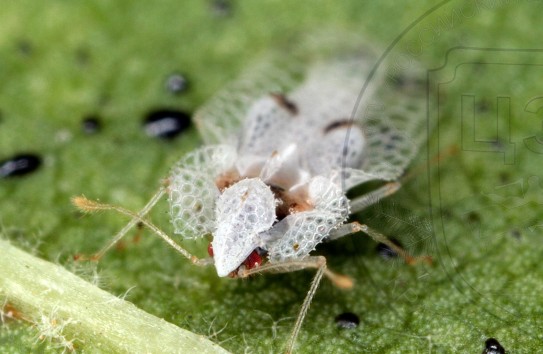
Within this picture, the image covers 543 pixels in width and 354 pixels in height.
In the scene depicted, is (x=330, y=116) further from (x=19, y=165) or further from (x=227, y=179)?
(x=19, y=165)

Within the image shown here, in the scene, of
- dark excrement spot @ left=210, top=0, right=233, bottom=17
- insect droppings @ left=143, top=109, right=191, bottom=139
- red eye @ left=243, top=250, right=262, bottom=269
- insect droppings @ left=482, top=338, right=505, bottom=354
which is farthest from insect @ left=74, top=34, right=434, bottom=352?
insect droppings @ left=482, top=338, right=505, bottom=354

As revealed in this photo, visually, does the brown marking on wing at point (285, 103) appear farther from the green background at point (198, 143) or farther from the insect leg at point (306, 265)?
the insect leg at point (306, 265)

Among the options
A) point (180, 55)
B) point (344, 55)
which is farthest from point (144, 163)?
point (344, 55)

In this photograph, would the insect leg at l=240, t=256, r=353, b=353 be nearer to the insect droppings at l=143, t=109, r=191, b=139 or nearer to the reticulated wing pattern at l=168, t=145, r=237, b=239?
the reticulated wing pattern at l=168, t=145, r=237, b=239

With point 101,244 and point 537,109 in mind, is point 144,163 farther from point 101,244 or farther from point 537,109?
point 537,109

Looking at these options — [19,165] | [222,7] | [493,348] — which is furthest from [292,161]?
[19,165]

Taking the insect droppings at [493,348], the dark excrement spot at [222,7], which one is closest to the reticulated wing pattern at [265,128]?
the dark excrement spot at [222,7]
